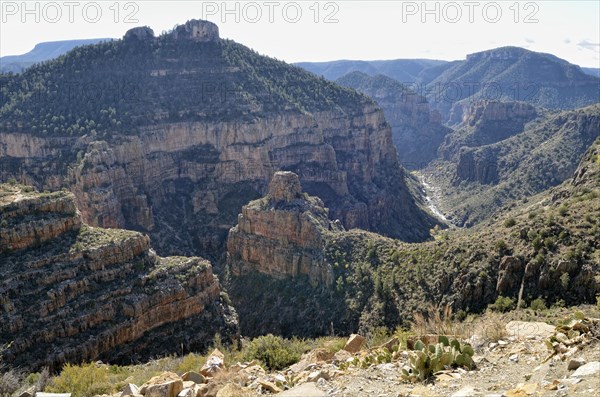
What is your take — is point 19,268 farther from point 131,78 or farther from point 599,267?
point 131,78

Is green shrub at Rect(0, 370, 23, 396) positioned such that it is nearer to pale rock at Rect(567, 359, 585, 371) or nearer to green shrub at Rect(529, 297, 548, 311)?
pale rock at Rect(567, 359, 585, 371)

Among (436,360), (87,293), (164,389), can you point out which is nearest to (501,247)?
(436,360)

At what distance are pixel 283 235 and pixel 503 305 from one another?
110 feet

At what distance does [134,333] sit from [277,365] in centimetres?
2161

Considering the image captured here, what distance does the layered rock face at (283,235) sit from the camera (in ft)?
213

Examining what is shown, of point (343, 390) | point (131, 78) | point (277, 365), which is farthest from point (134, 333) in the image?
point (131, 78)

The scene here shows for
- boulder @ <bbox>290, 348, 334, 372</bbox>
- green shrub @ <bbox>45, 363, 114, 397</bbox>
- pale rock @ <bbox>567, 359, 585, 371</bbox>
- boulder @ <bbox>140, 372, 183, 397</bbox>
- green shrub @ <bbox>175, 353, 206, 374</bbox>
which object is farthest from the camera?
green shrub @ <bbox>175, 353, 206, 374</bbox>

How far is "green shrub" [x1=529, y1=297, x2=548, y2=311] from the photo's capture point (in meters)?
34.7

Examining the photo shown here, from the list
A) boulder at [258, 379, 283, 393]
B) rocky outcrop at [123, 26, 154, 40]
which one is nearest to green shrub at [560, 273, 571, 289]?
boulder at [258, 379, 283, 393]

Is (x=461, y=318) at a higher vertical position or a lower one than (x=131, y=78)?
lower

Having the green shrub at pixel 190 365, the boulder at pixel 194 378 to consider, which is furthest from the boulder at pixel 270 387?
the green shrub at pixel 190 365

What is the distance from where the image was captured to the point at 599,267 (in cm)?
3469

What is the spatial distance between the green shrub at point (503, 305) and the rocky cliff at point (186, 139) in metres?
61.1

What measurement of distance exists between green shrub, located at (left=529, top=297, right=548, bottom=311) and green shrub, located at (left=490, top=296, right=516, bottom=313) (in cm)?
175
